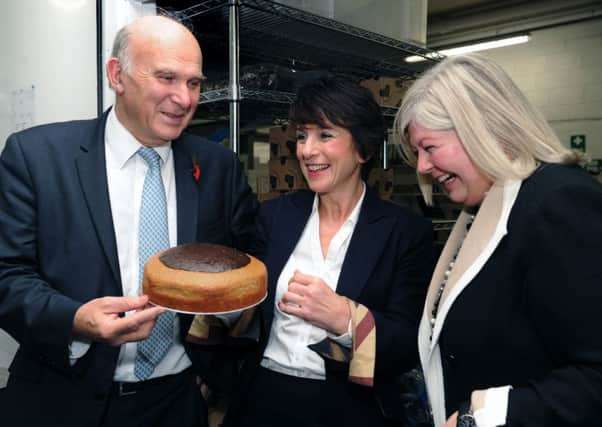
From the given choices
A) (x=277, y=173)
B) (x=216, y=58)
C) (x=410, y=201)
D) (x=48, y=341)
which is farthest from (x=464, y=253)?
(x=410, y=201)

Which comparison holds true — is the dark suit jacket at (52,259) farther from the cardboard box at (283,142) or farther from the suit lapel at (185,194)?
the cardboard box at (283,142)

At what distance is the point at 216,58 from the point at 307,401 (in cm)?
213

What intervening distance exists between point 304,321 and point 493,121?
0.79 metres

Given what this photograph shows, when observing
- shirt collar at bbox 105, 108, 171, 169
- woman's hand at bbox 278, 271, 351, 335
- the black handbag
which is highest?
shirt collar at bbox 105, 108, 171, 169

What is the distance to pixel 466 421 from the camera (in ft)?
3.27

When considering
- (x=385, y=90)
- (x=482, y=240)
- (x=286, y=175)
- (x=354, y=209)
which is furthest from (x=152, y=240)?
(x=385, y=90)

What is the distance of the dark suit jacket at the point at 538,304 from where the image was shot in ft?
3.01

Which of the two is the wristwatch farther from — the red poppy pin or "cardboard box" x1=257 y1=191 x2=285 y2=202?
"cardboard box" x1=257 y1=191 x2=285 y2=202

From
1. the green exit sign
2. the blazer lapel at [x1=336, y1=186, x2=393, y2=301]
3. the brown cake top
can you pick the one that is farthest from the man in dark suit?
the green exit sign

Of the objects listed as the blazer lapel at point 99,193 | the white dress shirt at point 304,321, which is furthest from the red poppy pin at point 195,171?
the white dress shirt at point 304,321

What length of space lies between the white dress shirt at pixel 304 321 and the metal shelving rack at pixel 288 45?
835 millimetres

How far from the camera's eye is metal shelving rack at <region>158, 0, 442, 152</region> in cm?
224

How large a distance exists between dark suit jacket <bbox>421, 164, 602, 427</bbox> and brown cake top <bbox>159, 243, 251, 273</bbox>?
0.53 meters

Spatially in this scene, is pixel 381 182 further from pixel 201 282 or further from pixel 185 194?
pixel 201 282
